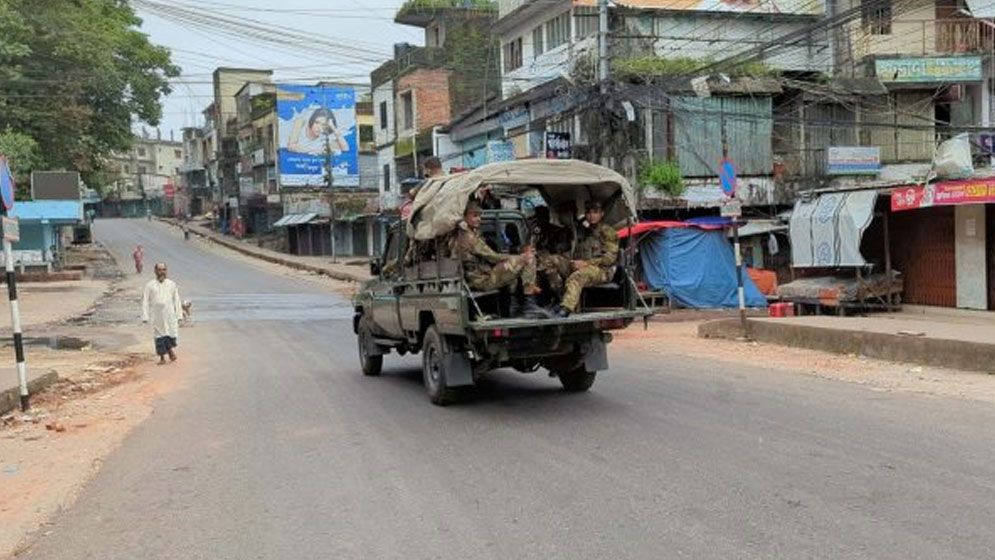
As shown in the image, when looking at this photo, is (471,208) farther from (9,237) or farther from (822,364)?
(822,364)

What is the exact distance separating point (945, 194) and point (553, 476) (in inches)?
548

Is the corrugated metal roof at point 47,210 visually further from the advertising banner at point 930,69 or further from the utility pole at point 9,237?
the advertising banner at point 930,69

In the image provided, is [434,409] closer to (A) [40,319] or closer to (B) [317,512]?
(B) [317,512]

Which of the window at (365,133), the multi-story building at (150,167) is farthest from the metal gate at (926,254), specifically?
the multi-story building at (150,167)

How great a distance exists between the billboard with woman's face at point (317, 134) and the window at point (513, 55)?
26.9 m

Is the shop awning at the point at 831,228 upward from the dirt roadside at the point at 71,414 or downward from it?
upward

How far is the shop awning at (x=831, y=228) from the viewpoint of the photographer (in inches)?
765

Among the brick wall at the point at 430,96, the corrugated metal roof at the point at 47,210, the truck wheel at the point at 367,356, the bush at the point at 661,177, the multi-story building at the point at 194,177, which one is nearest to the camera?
the truck wheel at the point at 367,356

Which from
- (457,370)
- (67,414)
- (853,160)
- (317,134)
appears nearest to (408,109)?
(317,134)

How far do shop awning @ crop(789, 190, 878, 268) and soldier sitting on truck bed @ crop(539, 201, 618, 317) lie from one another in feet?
37.7

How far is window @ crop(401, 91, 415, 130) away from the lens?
148 ft

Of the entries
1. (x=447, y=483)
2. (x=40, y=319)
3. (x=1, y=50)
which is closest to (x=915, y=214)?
(x=447, y=483)

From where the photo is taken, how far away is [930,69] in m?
26.7

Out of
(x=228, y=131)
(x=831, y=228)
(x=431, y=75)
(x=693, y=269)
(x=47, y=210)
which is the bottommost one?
(x=693, y=269)
